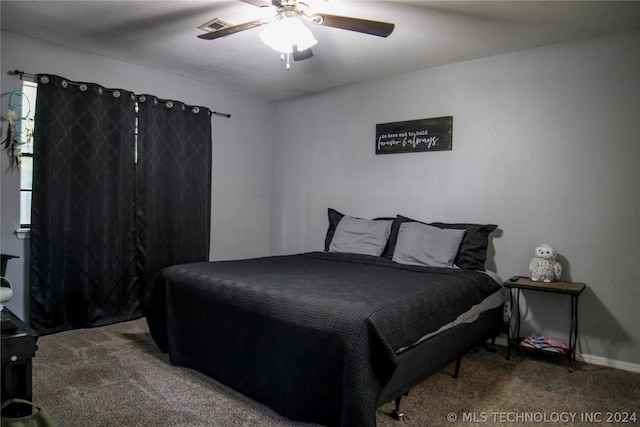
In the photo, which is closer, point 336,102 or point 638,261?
point 638,261

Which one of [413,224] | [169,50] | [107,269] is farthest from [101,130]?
[413,224]

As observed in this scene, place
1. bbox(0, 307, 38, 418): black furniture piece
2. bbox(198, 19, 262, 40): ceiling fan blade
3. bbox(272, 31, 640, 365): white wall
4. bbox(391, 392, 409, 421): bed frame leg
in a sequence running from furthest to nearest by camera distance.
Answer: bbox(272, 31, 640, 365): white wall → bbox(198, 19, 262, 40): ceiling fan blade → bbox(391, 392, 409, 421): bed frame leg → bbox(0, 307, 38, 418): black furniture piece

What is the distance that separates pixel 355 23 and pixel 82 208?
2.61 metres

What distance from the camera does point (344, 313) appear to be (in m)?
1.81

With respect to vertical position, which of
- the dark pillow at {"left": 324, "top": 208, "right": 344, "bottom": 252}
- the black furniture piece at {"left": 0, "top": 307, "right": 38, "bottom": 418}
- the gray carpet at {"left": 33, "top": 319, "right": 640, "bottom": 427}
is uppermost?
the dark pillow at {"left": 324, "top": 208, "right": 344, "bottom": 252}

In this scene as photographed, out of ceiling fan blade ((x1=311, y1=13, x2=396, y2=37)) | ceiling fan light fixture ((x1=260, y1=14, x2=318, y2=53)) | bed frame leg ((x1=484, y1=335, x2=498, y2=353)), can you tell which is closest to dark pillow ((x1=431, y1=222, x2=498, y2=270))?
bed frame leg ((x1=484, y1=335, x2=498, y2=353))

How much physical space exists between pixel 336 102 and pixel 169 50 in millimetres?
1744

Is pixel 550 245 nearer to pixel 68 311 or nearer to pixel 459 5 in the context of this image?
pixel 459 5

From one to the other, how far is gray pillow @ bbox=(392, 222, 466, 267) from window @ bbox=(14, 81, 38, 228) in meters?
2.95

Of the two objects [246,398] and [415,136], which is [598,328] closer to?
[415,136]

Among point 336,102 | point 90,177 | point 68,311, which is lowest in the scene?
point 68,311

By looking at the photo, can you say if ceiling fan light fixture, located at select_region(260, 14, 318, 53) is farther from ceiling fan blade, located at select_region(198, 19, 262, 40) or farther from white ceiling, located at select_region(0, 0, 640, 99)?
white ceiling, located at select_region(0, 0, 640, 99)

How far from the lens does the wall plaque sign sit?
359 cm

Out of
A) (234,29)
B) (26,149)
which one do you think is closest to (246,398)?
(234,29)
